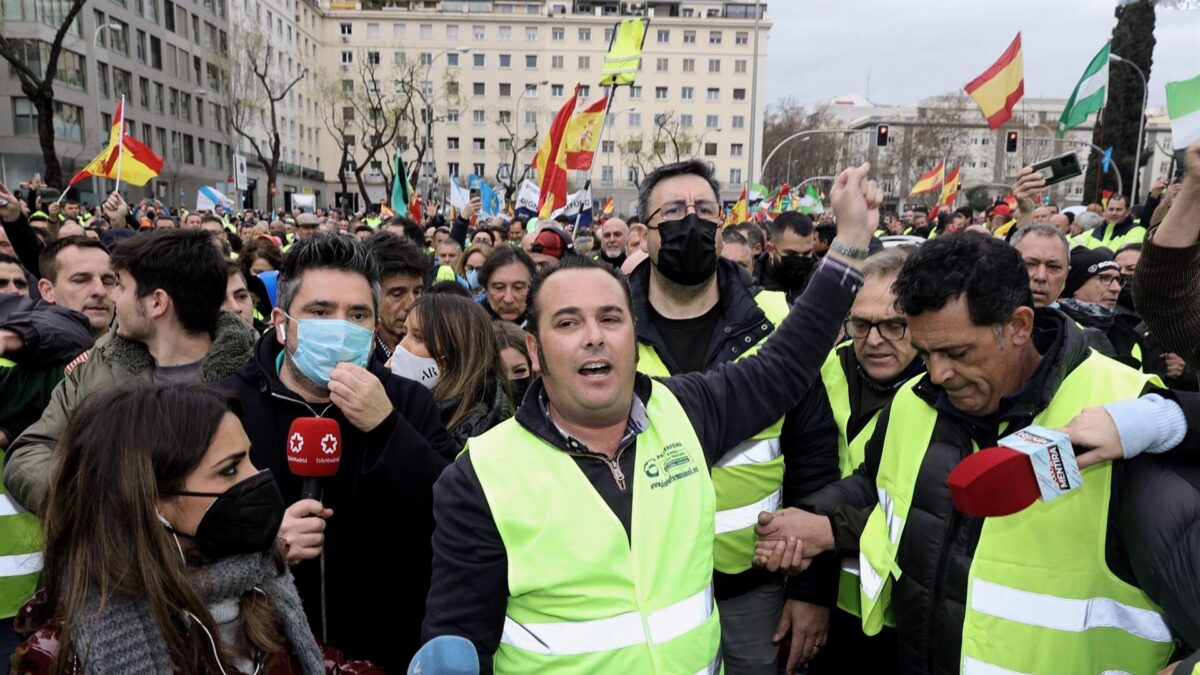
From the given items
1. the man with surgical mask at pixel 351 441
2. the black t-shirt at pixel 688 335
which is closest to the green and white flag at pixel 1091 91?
the black t-shirt at pixel 688 335

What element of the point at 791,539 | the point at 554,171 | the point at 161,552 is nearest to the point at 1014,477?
the point at 791,539

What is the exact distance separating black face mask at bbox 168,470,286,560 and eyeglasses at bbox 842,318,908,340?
2170 mm

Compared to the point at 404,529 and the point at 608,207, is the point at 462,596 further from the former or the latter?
the point at 608,207

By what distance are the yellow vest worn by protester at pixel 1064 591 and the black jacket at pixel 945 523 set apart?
41 millimetres

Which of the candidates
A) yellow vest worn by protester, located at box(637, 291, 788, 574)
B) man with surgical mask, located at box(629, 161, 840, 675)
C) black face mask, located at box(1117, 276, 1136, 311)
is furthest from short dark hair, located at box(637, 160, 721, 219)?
black face mask, located at box(1117, 276, 1136, 311)

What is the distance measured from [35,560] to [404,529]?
1719 millimetres

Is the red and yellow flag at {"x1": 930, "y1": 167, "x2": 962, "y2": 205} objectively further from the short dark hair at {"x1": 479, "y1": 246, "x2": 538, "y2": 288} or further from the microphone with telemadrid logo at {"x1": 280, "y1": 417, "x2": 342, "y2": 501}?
the microphone with telemadrid logo at {"x1": 280, "y1": 417, "x2": 342, "y2": 501}

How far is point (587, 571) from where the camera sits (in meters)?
1.84

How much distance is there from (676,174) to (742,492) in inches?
56.4

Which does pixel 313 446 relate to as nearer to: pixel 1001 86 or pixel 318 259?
pixel 318 259

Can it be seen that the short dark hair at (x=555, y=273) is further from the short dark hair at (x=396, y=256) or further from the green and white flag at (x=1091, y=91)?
the green and white flag at (x=1091, y=91)

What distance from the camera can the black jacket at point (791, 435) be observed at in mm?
2807

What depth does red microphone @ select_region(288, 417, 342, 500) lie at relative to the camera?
241 centimetres

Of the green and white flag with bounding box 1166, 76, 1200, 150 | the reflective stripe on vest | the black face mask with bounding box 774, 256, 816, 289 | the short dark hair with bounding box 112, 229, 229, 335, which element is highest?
the green and white flag with bounding box 1166, 76, 1200, 150
